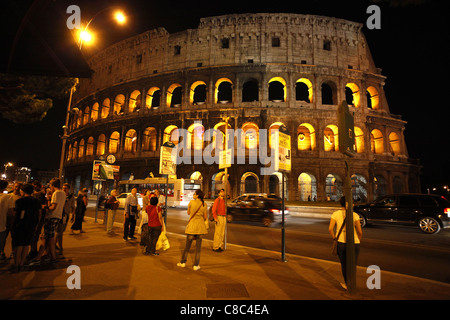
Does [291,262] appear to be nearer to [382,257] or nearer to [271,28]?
[382,257]

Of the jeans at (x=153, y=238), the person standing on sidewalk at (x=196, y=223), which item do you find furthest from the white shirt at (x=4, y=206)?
the person standing on sidewalk at (x=196, y=223)

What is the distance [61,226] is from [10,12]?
5.27 metres

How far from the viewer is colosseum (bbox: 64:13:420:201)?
2823 centimetres

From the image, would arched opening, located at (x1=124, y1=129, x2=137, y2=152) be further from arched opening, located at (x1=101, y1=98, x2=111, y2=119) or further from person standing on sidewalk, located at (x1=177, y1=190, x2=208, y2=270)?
person standing on sidewalk, located at (x1=177, y1=190, x2=208, y2=270)

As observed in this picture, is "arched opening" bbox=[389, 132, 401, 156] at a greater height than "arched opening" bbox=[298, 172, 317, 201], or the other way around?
"arched opening" bbox=[389, 132, 401, 156]

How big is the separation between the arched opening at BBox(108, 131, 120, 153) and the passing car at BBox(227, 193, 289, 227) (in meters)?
27.4

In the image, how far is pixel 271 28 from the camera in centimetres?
2977

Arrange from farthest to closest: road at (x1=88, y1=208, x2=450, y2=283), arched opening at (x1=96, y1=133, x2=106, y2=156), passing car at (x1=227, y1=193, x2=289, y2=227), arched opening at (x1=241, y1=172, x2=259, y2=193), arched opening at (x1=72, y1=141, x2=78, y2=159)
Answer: arched opening at (x1=72, y1=141, x2=78, y2=159) → arched opening at (x1=96, y1=133, x2=106, y2=156) → arched opening at (x1=241, y1=172, x2=259, y2=193) → passing car at (x1=227, y1=193, x2=289, y2=227) → road at (x1=88, y1=208, x2=450, y2=283)

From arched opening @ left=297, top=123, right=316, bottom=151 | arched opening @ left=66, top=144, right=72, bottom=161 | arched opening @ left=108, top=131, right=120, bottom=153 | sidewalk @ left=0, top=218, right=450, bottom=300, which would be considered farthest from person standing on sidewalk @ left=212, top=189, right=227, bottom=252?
arched opening @ left=66, top=144, right=72, bottom=161

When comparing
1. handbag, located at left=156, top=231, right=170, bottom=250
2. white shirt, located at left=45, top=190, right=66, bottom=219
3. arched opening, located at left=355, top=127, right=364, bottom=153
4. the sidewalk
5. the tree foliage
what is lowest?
the sidewalk

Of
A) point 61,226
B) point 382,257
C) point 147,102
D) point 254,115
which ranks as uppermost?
point 147,102

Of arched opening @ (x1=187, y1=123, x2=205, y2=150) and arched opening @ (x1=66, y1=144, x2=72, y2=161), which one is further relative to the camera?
arched opening @ (x1=66, y1=144, x2=72, y2=161)

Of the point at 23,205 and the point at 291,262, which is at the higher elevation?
the point at 23,205

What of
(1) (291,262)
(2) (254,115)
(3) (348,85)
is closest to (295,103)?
(2) (254,115)
